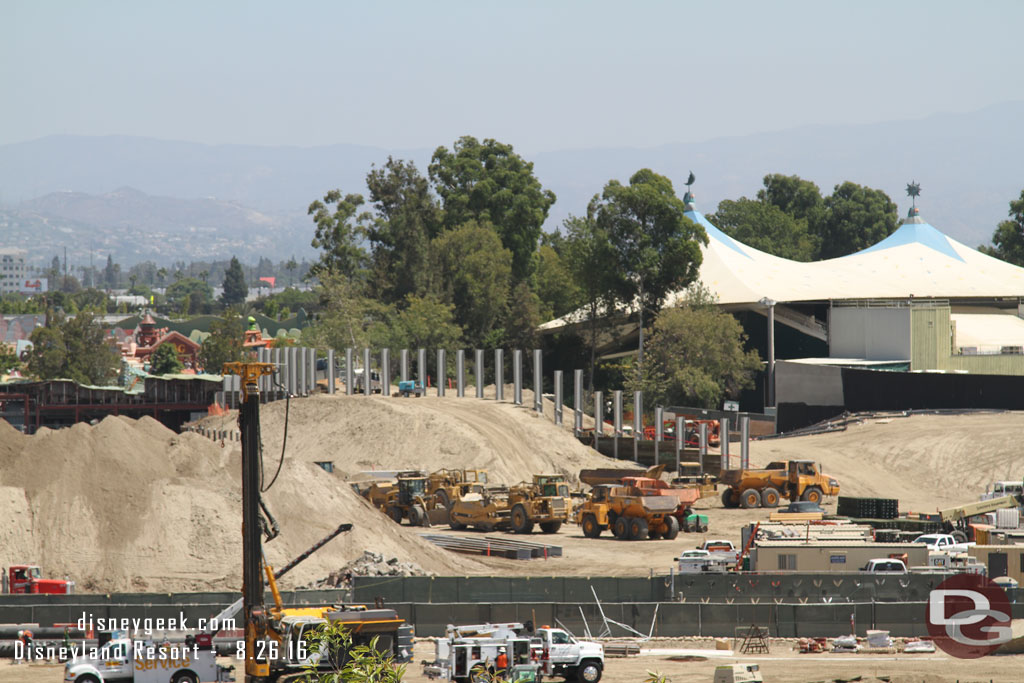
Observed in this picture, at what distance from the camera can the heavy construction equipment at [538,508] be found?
47.7 m

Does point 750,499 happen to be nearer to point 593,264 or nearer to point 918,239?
point 593,264

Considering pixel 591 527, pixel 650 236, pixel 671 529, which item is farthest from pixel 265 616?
pixel 650 236

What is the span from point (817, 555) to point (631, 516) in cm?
1124

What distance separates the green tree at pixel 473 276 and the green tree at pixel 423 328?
5.73 m

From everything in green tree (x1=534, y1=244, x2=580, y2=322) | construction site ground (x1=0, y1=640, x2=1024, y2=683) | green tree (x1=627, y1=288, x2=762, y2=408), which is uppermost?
green tree (x1=534, y1=244, x2=580, y2=322)

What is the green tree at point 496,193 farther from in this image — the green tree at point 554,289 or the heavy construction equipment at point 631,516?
the heavy construction equipment at point 631,516

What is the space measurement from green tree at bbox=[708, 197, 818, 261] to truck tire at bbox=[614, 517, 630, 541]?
112833 millimetres

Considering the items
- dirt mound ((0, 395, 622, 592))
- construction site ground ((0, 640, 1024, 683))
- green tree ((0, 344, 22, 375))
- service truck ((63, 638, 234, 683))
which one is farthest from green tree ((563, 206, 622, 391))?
service truck ((63, 638, 234, 683))

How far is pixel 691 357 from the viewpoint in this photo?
275 feet

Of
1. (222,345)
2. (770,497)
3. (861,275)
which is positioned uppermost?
(861,275)

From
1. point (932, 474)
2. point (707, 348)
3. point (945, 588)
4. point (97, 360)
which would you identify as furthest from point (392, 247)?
point (945, 588)

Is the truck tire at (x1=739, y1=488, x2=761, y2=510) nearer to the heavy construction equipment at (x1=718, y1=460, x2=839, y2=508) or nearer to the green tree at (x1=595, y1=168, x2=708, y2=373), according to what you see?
the heavy construction equipment at (x1=718, y1=460, x2=839, y2=508)

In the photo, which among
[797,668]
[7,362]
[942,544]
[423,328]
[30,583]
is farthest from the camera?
[7,362]

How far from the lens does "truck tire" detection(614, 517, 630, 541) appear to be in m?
46.4
